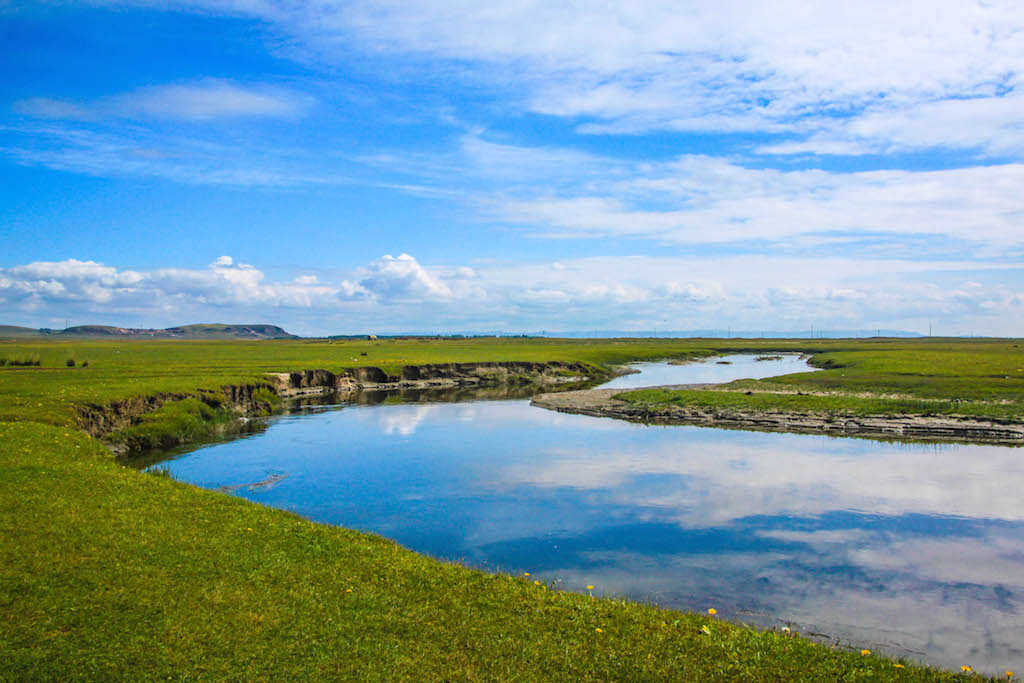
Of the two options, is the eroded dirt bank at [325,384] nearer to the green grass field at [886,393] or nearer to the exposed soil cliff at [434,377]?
the exposed soil cliff at [434,377]

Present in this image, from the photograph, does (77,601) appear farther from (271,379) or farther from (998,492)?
(271,379)

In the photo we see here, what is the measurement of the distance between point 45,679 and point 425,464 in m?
28.6

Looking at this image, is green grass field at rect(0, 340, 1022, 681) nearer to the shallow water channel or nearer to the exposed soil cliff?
the shallow water channel

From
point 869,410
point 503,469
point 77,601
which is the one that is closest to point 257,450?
point 503,469

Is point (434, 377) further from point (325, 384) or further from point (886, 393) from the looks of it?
point (886, 393)

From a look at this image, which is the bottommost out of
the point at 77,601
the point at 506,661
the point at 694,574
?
the point at 694,574

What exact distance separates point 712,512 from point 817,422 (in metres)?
29.2

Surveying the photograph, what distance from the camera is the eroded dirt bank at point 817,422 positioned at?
46.5m

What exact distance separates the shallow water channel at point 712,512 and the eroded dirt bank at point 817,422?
124 inches

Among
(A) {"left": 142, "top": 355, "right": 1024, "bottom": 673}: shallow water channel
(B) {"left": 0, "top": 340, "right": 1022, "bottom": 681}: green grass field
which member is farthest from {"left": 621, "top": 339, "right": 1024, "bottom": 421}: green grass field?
(B) {"left": 0, "top": 340, "right": 1022, "bottom": 681}: green grass field

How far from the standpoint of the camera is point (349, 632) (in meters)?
13.1

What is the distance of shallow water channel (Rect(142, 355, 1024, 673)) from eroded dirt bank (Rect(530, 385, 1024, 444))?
10.3 feet

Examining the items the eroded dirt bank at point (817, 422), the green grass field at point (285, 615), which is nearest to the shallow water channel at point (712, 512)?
the eroded dirt bank at point (817, 422)

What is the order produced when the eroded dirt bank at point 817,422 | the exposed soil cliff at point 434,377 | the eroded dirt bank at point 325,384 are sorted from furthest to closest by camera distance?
the exposed soil cliff at point 434,377, the eroded dirt bank at point 817,422, the eroded dirt bank at point 325,384
